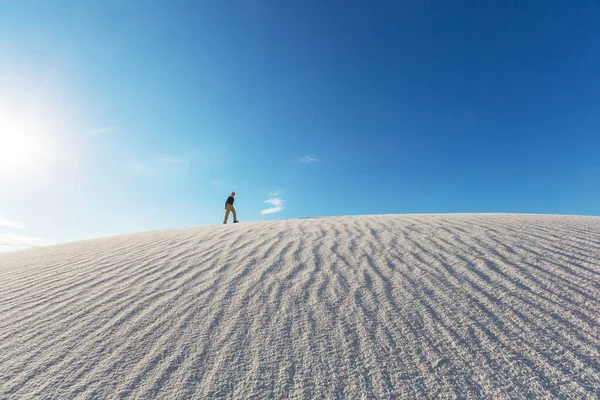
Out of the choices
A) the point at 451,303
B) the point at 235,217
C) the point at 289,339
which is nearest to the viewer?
the point at 289,339

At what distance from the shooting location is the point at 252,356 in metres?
2.63

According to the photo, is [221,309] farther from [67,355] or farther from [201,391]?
[67,355]

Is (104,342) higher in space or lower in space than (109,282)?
lower

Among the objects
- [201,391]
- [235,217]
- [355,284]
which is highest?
[235,217]

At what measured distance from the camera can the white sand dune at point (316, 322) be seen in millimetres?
2359

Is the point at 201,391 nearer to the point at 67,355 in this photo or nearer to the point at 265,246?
the point at 67,355

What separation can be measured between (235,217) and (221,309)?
8816 mm

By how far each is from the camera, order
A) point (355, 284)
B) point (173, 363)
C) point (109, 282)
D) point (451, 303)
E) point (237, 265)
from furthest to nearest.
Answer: point (237, 265), point (109, 282), point (355, 284), point (451, 303), point (173, 363)

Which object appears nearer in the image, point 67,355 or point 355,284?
point 67,355

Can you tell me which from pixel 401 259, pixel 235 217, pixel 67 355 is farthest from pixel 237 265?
pixel 235 217

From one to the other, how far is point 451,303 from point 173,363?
2.89 m

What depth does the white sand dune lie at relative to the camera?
7.74 ft

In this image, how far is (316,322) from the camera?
3070 millimetres

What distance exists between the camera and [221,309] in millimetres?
3357
